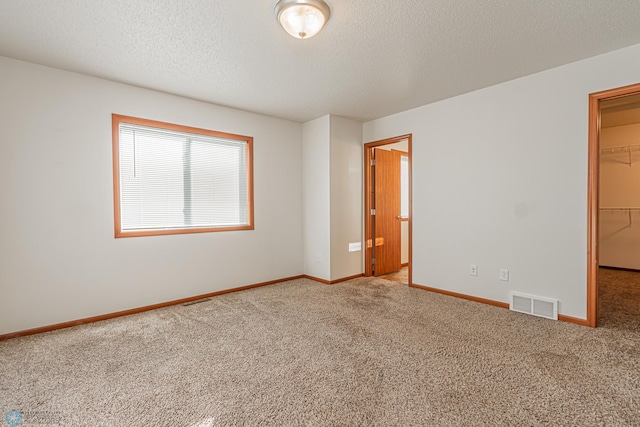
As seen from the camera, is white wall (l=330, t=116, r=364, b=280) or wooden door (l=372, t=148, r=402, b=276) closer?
white wall (l=330, t=116, r=364, b=280)

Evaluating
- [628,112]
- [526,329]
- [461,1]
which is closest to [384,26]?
[461,1]

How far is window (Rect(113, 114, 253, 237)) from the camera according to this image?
3.21 meters

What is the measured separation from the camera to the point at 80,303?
2912 millimetres

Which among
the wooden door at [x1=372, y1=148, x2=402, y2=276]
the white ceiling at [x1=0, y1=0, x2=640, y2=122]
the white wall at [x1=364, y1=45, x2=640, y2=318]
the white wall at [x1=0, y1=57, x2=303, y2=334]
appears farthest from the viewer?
the wooden door at [x1=372, y1=148, x2=402, y2=276]

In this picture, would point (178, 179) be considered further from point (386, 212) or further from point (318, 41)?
point (386, 212)

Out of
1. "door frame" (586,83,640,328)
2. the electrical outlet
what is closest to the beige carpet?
"door frame" (586,83,640,328)

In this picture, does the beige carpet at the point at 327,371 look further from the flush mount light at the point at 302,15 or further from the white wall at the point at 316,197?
the flush mount light at the point at 302,15

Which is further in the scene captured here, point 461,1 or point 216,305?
point 216,305

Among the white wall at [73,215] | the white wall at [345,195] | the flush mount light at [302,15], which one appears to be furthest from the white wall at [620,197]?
the white wall at [73,215]

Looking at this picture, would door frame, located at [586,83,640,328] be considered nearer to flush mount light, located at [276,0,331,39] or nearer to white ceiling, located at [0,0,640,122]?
white ceiling, located at [0,0,640,122]

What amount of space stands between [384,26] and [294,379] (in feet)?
8.45

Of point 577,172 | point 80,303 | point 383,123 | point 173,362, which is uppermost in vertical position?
point 383,123

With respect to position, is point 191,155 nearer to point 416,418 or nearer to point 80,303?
point 80,303

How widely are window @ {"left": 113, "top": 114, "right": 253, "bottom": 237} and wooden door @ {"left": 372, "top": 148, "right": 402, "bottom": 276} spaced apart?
79.1 inches
